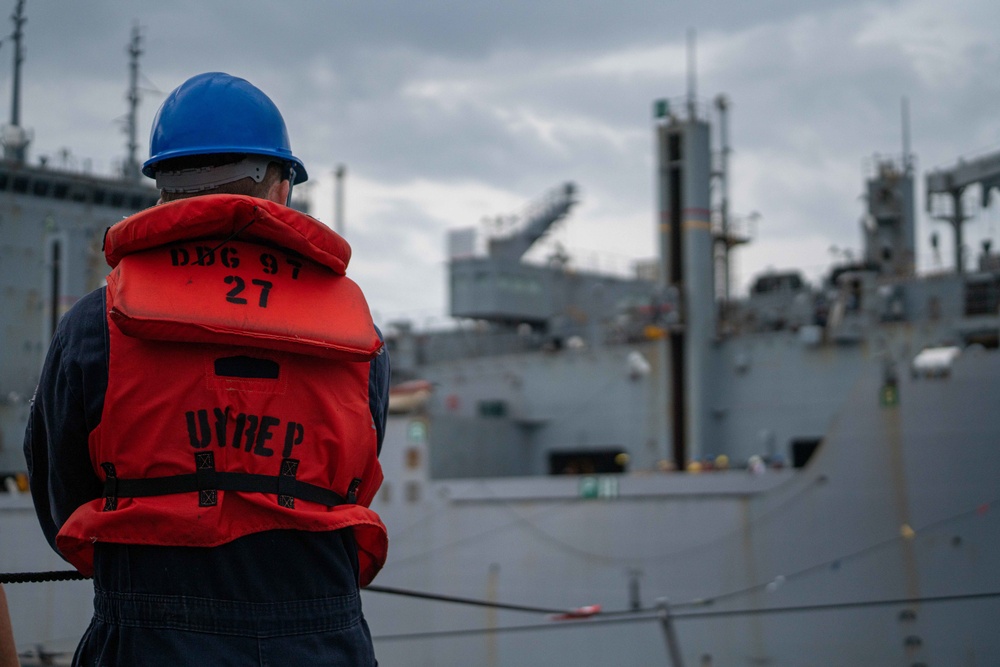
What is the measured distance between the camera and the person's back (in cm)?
149

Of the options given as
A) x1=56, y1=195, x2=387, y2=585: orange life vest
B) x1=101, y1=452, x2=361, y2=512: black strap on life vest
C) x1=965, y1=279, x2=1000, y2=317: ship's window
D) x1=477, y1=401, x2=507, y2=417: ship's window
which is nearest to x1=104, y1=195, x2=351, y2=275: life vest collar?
x1=56, y1=195, x2=387, y2=585: orange life vest

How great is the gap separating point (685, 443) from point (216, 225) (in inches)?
553

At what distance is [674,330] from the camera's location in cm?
1555

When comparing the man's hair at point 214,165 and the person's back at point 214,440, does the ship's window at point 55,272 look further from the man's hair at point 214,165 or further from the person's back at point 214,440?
the person's back at point 214,440

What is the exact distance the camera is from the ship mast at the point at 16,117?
5286 millimetres

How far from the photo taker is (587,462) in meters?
16.2

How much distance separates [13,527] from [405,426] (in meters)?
5.71

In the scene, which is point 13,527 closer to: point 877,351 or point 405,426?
point 405,426

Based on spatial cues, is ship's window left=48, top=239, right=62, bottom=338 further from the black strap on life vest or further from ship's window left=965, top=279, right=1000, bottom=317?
the black strap on life vest

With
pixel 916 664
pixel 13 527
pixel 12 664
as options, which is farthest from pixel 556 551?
pixel 12 664

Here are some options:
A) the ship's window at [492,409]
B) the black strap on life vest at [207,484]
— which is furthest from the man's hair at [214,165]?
the ship's window at [492,409]

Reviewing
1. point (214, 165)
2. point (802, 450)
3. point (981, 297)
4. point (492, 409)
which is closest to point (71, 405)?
point (214, 165)

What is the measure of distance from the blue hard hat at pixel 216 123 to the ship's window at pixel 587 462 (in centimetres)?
1424

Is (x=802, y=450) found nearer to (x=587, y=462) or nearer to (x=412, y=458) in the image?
(x=587, y=462)
